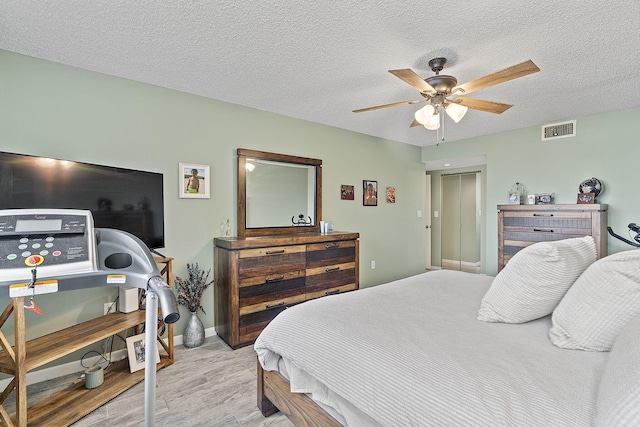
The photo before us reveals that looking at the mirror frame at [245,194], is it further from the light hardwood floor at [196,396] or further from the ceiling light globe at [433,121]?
the ceiling light globe at [433,121]

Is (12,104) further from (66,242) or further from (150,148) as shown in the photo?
(66,242)

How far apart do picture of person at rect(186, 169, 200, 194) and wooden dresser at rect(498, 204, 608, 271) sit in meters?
3.70

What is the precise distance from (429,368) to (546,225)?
11.4 feet

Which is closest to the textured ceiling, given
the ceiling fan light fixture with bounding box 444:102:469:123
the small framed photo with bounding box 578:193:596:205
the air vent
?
the ceiling fan light fixture with bounding box 444:102:469:123

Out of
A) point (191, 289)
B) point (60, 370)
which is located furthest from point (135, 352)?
point (191, 289)

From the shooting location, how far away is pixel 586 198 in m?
3.56

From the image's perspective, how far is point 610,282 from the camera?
1216 mm

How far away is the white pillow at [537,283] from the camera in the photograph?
4.72ft

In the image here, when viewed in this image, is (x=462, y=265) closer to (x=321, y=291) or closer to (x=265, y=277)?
(x=321, y=291)

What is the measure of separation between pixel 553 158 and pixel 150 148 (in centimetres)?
465

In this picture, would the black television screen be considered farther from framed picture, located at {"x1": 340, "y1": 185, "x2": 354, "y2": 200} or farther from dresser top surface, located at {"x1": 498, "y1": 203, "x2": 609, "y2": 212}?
dresser top surface, located at {"x1": 498, "y1": 203, "x2": 609, "y2": 212}

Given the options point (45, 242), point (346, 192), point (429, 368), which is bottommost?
point (429, 368)

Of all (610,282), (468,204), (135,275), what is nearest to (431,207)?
(468,204)

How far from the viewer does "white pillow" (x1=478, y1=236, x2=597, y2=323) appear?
1.44 meters
